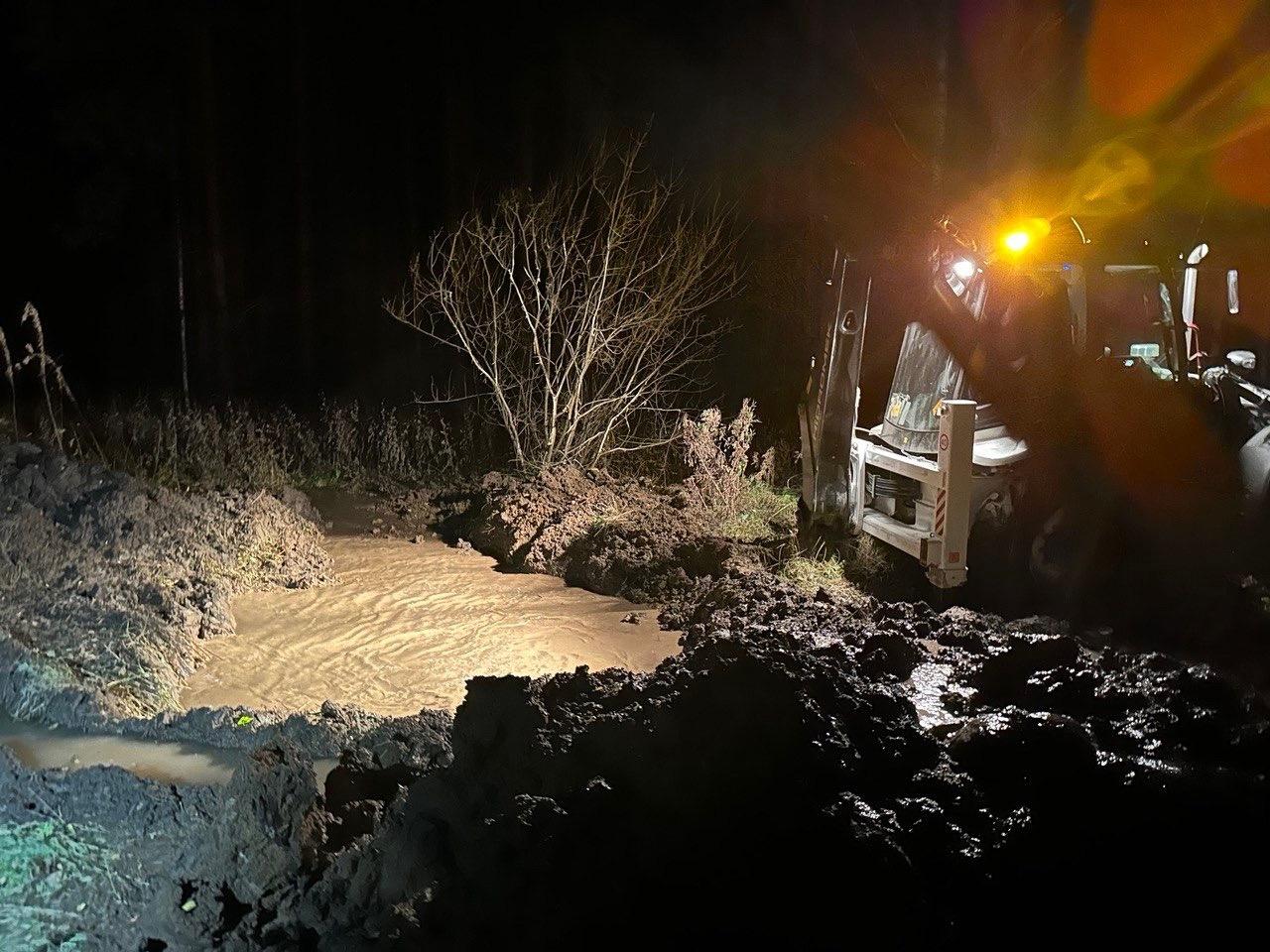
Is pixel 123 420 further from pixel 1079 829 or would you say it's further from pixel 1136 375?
pixel 1079 829

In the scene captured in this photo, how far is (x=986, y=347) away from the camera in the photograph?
7.95 metres

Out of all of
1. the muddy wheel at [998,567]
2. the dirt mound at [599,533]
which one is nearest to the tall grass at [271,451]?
the dirt mound at [599,533]

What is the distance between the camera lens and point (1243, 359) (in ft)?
27.1

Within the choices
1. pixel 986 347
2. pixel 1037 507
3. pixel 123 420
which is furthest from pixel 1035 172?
pixel 123 420

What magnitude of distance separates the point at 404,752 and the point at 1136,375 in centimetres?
578

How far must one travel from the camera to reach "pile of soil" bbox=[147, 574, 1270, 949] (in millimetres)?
3451

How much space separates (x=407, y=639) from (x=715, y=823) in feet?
13.6

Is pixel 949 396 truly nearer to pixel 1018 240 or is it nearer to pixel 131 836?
pixel 1018 240

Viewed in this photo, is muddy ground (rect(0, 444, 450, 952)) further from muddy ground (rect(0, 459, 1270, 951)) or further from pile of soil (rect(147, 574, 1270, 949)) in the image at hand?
pile of soil (rect(147, 574, 1270, 949))

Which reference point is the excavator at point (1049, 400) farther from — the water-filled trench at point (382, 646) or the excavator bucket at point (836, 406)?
the water-filled trench at point (382, 646)

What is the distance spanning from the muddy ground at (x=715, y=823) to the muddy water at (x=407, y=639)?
5.16ft

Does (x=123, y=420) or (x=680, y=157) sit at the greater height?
(x=680, y=157)

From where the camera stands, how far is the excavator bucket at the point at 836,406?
8.55 meters

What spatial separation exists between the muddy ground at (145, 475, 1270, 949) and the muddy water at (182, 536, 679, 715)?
6.52ft
